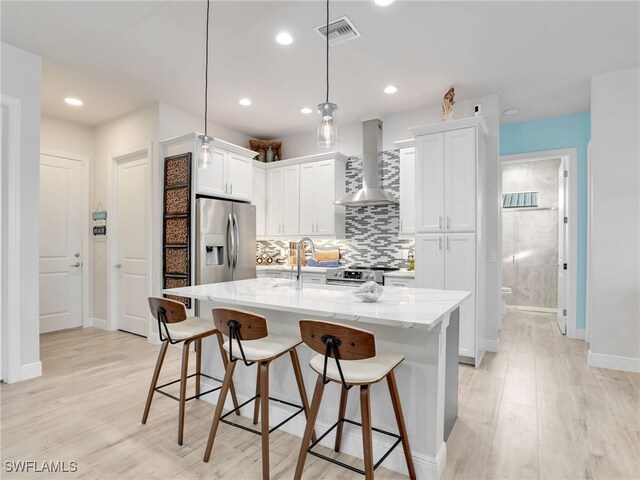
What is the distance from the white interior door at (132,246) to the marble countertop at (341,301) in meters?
2.33

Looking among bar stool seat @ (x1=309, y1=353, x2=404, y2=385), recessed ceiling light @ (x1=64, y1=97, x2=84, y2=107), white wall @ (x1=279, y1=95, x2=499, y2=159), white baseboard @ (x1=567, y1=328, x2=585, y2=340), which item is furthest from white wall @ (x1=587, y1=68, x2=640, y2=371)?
recessed ceiling light @ (x1=64, y1=97, x2=84, y2=107)

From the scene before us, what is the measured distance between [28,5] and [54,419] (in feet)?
9.72

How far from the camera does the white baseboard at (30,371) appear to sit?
124 inches

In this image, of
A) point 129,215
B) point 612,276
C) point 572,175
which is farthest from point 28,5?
point 572,175

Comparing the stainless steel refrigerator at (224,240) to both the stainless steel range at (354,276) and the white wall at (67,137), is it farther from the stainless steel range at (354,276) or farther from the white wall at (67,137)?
the white wall at (67,137)

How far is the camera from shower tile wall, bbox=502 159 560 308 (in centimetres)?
654

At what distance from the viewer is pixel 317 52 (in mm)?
3232

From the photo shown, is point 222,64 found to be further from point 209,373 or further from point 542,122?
point 542,122

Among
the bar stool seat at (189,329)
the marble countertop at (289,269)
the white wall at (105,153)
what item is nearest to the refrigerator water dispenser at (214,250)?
the marble countertop at (289,269)

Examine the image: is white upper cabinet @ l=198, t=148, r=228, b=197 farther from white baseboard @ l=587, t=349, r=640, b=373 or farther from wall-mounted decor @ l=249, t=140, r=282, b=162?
white baseboard @ l=587, t=349, r=640, b=373

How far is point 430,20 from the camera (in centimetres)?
275

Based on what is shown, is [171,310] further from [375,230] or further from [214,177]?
[375,230]

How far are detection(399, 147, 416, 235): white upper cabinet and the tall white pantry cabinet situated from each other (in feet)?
1.55

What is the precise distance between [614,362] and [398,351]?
9.66ft
